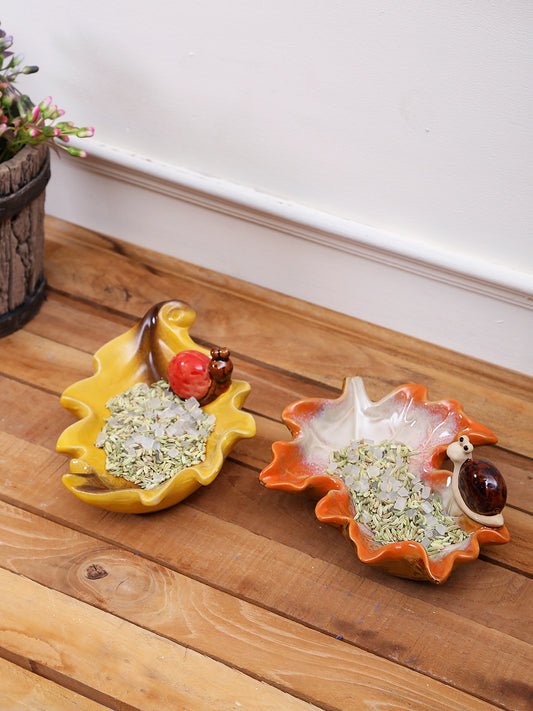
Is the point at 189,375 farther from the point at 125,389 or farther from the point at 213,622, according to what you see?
the point at 213,622

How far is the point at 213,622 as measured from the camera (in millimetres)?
1003

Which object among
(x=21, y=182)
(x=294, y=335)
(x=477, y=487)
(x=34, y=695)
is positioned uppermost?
(x=21, y=182)

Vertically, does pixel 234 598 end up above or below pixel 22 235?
below

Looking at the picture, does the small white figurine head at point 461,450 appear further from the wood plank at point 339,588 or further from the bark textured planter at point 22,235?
the bark textured planter at point 22,235

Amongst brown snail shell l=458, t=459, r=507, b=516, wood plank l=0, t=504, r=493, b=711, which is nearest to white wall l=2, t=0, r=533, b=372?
brown snail shell l=458, t=459, r=507, b=516

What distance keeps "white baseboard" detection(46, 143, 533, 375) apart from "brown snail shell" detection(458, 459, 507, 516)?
437 mm

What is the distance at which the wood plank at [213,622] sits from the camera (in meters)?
0.95

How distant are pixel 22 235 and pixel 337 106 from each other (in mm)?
582

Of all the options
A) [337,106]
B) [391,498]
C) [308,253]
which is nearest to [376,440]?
[391,498]

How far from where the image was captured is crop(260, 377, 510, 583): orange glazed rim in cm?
100

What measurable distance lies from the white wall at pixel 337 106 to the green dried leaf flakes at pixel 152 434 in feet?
1.52

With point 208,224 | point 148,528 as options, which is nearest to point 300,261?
point 208,224

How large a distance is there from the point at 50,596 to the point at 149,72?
945 mm

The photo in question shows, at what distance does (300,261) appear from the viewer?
151cm
